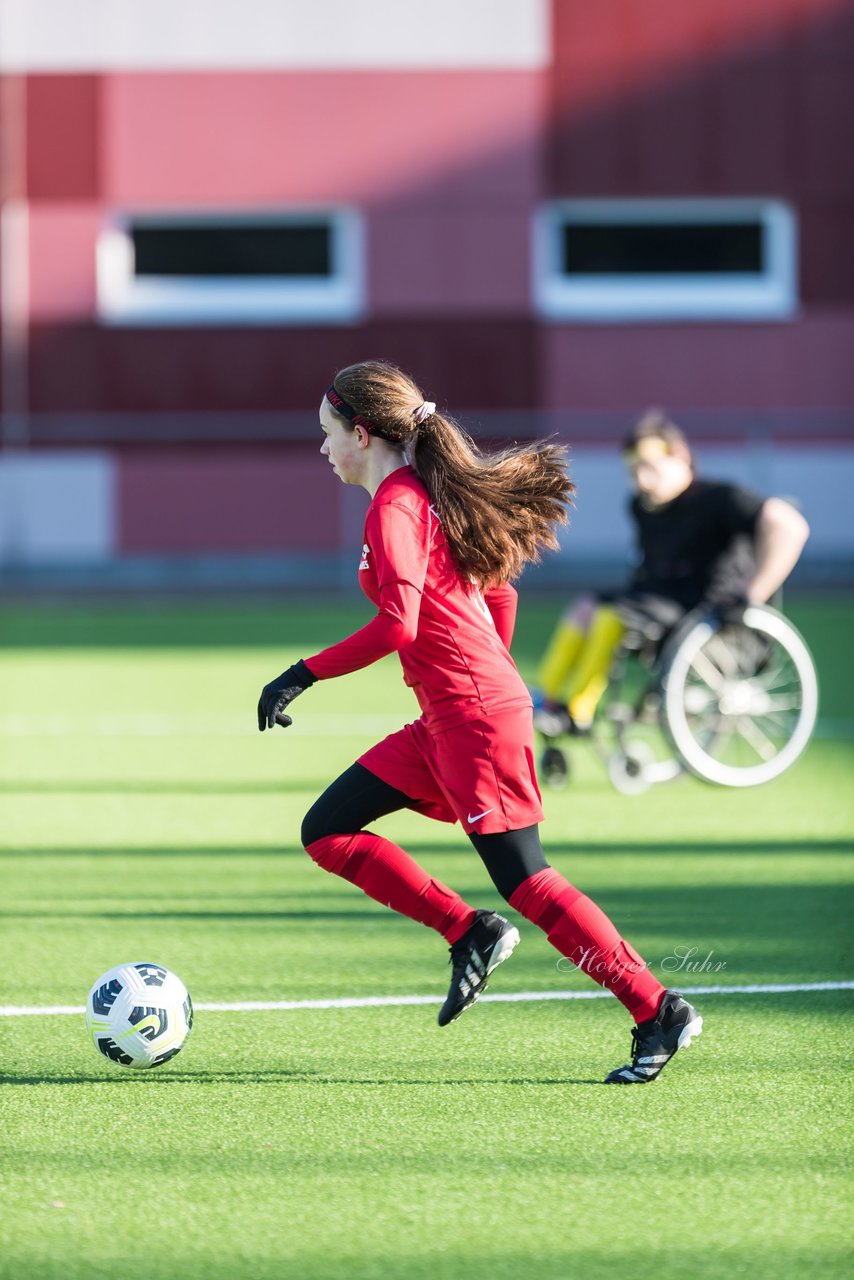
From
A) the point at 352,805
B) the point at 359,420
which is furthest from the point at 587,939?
the point at 359,420

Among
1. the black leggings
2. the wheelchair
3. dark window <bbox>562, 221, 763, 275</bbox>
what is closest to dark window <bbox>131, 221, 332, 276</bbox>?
dark window <bbox>562, 221, 763, 275</bbox>

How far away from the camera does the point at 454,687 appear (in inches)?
169

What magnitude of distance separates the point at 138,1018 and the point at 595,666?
14.3 feet

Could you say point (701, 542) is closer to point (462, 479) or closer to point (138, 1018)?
point (462, 479)

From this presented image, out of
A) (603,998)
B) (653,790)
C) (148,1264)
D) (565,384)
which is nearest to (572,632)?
(653,790)

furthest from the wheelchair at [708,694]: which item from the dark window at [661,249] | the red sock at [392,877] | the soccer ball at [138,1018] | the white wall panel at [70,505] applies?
the dark window at [661,249]

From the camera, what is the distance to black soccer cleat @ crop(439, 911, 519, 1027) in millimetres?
4477

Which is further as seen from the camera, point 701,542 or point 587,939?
point 701,542

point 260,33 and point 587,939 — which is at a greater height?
point 260,33

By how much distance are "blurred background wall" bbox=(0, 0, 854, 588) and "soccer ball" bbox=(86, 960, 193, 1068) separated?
16.2 meters

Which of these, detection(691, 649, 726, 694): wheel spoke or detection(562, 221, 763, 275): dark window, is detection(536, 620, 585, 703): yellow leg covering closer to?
detection(691, 649, 726, 694): wheel spoke

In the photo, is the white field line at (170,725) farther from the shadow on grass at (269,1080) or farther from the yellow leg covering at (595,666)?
the shadow on grass at (269,1080)

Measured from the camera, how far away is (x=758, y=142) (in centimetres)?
2123

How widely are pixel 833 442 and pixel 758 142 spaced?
11.1 feet
